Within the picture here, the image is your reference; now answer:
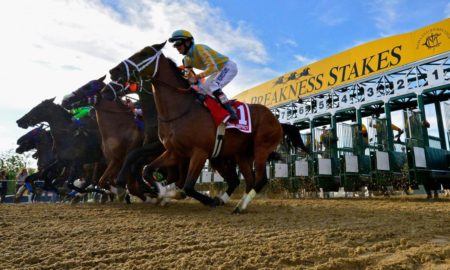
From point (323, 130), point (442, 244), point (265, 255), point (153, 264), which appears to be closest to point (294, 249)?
point (265, 255)

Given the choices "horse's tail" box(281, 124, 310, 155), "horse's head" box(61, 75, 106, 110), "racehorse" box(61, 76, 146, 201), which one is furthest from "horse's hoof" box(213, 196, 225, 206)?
"horse's head" box(61, 75, 106, 110)

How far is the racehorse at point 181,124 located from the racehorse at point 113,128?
1.61 meters

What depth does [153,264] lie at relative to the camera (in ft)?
5.87

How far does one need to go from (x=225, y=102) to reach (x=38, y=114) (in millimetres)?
5336

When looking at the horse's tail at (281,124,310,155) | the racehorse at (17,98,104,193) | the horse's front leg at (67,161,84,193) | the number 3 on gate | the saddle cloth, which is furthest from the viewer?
the number 3 on gate

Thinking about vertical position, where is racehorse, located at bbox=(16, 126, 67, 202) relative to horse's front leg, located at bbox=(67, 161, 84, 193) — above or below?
above

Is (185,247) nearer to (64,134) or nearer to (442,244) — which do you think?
(442,244)

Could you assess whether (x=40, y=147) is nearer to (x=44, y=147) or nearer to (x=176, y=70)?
(x=44, y=147)

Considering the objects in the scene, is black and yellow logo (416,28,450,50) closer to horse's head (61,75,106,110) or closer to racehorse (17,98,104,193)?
horse's head (61,75,106,110)

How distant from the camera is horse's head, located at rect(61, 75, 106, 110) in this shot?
256 inches

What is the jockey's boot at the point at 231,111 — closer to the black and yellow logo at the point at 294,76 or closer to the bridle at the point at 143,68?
the bridle at the point at 143,68

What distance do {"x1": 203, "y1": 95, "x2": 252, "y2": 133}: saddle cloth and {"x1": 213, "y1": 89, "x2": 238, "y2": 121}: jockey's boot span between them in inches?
1.8

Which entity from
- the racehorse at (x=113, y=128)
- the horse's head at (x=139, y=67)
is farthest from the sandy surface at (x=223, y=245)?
the racehorse at (x=113, y=128)

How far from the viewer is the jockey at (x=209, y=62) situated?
460cm
